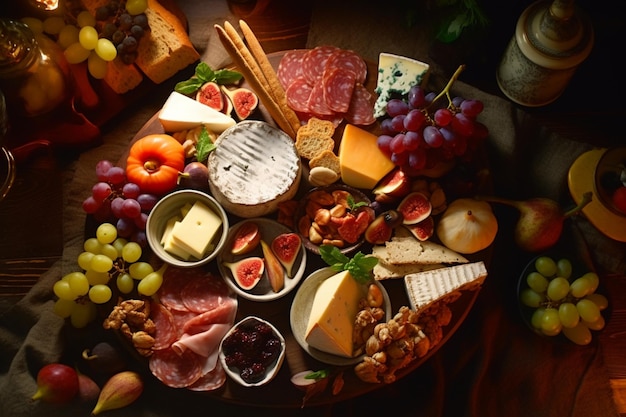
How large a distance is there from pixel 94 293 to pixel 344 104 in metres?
1.02

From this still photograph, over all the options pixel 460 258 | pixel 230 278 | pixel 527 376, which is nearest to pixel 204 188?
pixel 230 278

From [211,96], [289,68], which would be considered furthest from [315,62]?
[211,96]

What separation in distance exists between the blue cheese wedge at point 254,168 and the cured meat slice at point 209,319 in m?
0.30

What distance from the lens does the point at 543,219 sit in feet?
6.76

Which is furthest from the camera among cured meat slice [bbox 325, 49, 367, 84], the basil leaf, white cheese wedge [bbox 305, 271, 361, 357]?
cured meat slice [bbox 325, 49, 367, 84]

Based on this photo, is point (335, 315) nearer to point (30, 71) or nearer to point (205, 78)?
point (205, 78)

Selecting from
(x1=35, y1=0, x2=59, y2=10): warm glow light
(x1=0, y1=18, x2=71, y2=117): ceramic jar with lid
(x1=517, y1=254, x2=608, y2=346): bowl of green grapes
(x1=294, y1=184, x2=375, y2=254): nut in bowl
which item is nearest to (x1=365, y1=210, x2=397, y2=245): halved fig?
(x1=294, y1=184, x2=375, y2=254): nut in bowl

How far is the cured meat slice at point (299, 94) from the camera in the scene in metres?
2.17

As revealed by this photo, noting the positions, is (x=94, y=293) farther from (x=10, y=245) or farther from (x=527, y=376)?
(x=527, y=376)

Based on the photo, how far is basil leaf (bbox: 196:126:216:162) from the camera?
2.08 metres

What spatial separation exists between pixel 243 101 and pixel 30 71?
2.38 ft

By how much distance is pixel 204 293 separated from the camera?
6.66 ft

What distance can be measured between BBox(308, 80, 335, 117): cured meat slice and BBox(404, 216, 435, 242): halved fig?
47 cm

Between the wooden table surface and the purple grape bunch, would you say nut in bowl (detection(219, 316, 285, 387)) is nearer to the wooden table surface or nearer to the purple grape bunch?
the purple grape bunch
